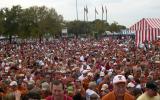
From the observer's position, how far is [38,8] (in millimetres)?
109062

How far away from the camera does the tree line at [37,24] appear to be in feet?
272

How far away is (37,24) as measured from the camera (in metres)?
92.4

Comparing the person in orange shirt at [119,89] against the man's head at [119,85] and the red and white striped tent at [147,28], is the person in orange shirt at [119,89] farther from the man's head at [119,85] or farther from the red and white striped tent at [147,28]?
the red and white striped tent at [147,28]

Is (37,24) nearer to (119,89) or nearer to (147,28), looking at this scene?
(147,28)

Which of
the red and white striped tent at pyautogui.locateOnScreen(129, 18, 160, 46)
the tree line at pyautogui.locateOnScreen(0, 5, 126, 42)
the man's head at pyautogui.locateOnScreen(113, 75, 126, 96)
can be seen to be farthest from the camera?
the tree line at pyautogui.locateOnScreen(0, 5, 126, 42)

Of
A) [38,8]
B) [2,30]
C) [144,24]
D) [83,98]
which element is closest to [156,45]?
[144,24]

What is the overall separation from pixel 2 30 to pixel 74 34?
201ft

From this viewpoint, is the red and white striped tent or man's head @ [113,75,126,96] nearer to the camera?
man's head @ [113,75,126,96]

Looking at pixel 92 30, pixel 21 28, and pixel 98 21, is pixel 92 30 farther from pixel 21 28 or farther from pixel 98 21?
pixel 21 28

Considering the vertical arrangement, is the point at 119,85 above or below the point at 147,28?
below

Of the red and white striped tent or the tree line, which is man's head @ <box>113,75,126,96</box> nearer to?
the red and white striped tent

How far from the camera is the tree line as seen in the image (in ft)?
272

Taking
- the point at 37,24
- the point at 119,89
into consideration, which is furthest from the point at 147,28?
the point at 37,24

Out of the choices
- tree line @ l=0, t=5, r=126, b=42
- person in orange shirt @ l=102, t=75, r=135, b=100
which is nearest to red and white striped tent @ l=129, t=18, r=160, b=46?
person in orange shirt @ l=102, t=75, r=135, b=100
